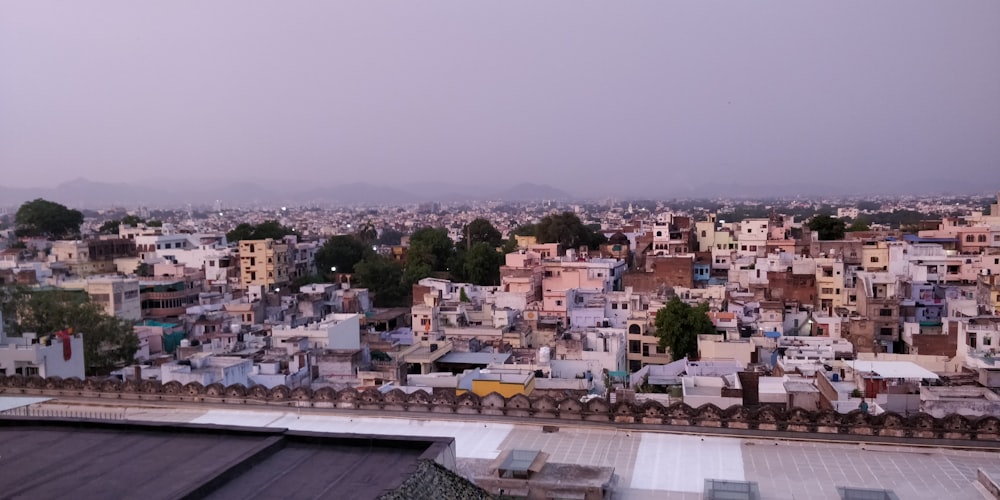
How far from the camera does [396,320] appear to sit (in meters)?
24.5

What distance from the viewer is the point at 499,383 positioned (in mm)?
10352

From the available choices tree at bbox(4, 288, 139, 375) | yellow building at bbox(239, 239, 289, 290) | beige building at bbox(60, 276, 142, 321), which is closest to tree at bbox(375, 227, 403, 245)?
yellow building at bbox(239, 239, 289, 290)

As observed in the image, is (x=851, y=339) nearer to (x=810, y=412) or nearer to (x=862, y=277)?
(x=862, y=277)

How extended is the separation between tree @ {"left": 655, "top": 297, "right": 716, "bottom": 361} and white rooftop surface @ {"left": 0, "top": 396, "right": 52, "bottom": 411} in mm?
12600

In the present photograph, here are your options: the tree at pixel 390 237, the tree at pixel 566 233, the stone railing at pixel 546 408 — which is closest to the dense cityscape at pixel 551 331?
the stone railing at pixel 546 408

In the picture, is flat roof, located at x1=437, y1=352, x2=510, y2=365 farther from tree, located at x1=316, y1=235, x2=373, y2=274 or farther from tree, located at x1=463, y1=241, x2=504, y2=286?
tree, located at x1=316, y1=235, x2=373, y2=274

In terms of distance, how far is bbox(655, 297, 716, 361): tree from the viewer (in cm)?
1702

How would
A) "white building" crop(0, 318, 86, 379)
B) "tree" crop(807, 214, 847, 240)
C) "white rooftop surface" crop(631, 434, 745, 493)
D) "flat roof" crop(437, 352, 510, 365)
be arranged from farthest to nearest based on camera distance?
"tree" crop(807, 214, 847, 240)
"flat roof" crop(437, 352, 510, 365)
"white building" crop(0, 318, 86, 379)
"white rooftop surface" crop(631, 434, 745, 493)

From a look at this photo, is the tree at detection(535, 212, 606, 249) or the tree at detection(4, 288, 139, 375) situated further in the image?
the tree at detection(535, 212, 606, 249)

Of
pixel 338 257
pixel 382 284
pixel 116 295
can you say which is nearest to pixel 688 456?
pixel 116 295

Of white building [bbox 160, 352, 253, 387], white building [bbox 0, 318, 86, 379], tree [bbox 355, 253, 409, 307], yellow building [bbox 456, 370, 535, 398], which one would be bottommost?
tree [bbox 355, 253, 409, 307]

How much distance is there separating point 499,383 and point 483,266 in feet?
68.4

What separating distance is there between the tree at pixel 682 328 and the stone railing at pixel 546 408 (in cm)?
1065

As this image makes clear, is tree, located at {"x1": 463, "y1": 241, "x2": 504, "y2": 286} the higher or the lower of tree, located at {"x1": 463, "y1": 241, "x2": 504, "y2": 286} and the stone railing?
the lower
